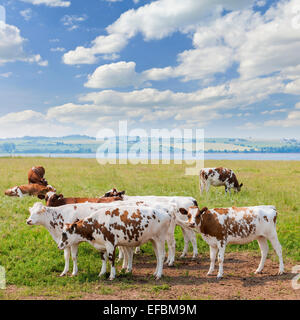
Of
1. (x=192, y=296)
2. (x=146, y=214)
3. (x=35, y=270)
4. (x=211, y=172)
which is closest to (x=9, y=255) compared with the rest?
(x=35, y=270)

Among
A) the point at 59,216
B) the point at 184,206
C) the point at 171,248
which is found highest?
the point at 184,206

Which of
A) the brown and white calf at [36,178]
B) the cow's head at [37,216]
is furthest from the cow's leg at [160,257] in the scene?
the brown and white calf at [36,178]

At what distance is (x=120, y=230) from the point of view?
9117 mm

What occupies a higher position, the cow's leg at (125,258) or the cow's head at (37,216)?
the cow's head at (37,216)

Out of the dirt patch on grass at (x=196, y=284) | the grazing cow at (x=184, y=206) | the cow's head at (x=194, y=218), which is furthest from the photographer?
the grazing cow at (x=184, y=206)

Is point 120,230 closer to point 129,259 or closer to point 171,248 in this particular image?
point 129,259

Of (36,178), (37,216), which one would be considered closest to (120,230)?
(37,216)

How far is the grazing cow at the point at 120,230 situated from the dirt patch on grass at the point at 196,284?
1.65ft

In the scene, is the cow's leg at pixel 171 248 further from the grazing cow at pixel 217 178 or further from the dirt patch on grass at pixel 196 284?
the grazing cow at pixel 217 178

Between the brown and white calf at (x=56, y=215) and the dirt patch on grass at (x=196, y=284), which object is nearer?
the dirt patch on grass at (x=196, y=284)

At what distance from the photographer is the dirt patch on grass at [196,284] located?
7922 millimetres

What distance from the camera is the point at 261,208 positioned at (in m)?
9.64

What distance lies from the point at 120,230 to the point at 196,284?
2.44 meters
